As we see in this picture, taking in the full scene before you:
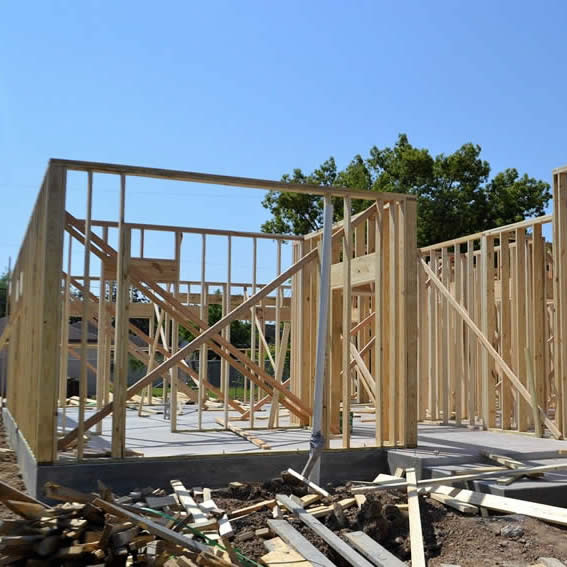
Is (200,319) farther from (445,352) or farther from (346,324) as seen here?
(445,352)

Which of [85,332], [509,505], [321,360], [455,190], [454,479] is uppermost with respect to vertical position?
[455,190]

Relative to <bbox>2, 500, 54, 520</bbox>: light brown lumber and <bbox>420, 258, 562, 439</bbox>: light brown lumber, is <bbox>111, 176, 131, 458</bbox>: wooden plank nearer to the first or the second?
<bbox>2, 500, 54, 520</bbox>: light brown lumber

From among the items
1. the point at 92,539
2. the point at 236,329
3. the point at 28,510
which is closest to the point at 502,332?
the point at 92,539

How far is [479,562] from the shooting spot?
202 inches

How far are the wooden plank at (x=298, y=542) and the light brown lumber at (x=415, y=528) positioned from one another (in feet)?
2.09

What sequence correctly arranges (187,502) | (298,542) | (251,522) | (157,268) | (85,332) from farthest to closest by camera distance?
(157,268) < (85,332) < (187,502) < (251,522) < (298,542)

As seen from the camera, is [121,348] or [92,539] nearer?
[92,539]

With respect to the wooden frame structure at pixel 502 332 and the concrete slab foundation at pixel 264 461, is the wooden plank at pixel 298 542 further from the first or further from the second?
the wooden frame structure at pixel 502 332

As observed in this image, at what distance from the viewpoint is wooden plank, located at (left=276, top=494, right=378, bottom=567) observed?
498cm

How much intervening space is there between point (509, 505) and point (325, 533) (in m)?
1.67

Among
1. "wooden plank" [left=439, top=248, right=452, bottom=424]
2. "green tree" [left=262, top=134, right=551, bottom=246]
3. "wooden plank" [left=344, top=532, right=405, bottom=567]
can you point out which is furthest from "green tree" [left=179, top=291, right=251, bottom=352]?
"wooden plank" [left=344, top=532, right=405, bottom=567]

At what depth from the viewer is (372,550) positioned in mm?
5152

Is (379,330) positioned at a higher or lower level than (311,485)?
higher

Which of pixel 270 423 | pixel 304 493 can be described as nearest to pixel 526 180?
pixel 270 423
